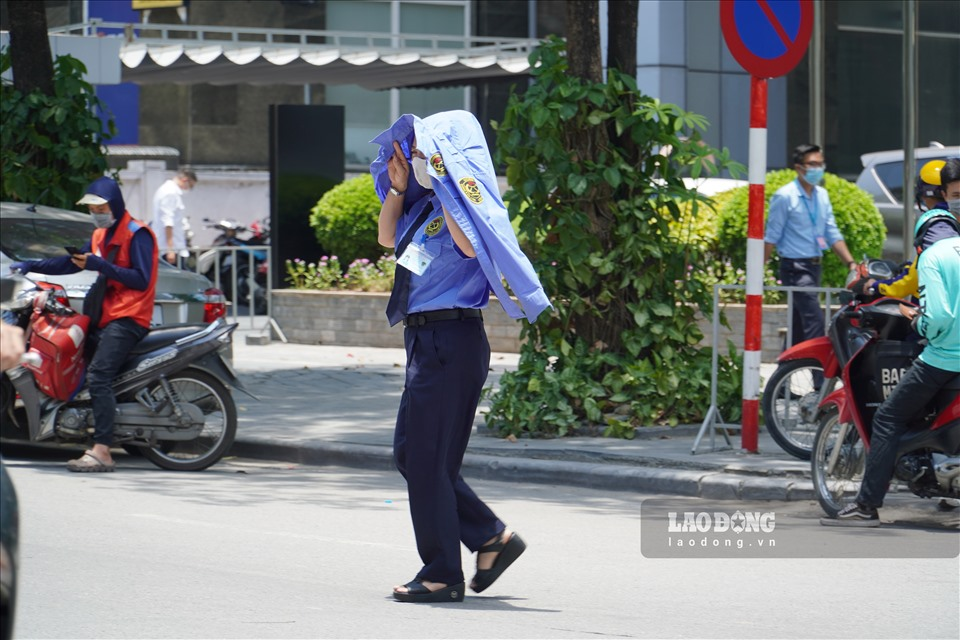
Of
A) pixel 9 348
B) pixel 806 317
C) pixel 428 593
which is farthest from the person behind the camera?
pixel 806 317

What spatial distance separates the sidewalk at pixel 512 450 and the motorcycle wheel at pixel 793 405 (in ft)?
0.52

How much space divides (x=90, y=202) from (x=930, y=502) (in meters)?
5.36

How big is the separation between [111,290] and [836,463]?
464cm

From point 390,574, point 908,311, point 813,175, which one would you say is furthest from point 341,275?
point 390,574

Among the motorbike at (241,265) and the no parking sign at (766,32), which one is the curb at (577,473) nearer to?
the no parking sign at (766,32)

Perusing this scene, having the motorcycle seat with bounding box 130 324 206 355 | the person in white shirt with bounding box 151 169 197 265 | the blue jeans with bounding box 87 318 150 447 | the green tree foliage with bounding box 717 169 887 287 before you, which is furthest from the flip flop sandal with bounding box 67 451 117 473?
the person in white shirt with bounding box 151 169 197 265

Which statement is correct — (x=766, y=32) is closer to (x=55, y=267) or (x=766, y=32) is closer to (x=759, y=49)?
(x=759, y=49)

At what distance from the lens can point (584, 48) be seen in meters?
10.8

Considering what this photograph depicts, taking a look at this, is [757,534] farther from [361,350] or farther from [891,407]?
[361,350]

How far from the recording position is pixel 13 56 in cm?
1372

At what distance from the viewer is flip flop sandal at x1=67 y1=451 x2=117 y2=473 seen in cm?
986

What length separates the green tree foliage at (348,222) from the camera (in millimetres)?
17484

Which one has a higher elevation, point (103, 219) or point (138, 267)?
point (103, 219)

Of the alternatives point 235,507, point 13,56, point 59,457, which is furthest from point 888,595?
point 13,56
